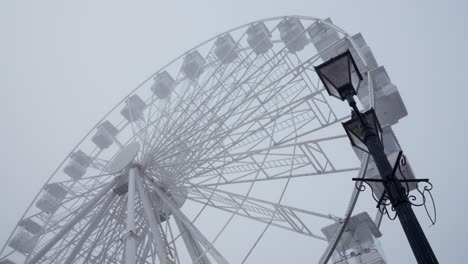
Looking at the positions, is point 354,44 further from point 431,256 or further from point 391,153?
point 431,256

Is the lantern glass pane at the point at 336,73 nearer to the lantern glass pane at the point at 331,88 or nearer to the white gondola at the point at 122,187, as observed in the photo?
the lantern glass pane at the point at 331,88

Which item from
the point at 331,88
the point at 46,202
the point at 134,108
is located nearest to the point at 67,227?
the point at 46,202

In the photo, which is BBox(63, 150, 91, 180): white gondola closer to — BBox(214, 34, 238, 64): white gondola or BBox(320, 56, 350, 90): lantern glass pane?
BBox(214, 34, 238, 64): white gondola

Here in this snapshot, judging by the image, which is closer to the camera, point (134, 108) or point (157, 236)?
point (157, 236)

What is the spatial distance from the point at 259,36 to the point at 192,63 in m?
3.23

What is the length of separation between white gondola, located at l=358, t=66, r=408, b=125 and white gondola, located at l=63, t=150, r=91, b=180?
1223 cm

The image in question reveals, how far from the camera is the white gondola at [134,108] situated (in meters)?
18.1

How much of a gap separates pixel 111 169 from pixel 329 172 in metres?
6.79

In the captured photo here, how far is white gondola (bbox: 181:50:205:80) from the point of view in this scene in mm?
16781

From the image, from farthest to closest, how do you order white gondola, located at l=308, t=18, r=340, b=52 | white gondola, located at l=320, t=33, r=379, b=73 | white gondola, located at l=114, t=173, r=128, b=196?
white gondola, located at l=308, t=18, r=340, b=52
white gondola, located at l=114, t=173, r=128, b=196
white gondola, located at l=320, t=33, r=379, b=73

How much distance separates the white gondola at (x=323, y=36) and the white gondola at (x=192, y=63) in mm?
5136

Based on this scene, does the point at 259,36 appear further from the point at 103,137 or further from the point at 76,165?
the point at 76,165

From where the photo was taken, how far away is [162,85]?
17.5 meters

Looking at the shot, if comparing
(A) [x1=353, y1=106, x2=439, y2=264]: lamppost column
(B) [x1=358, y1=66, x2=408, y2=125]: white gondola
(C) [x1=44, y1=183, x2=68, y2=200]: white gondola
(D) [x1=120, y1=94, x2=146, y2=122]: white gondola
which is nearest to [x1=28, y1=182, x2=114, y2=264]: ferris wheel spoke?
(C) [x1=44, y1=183, x2=68, y2=200]: white gondola
